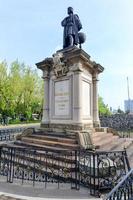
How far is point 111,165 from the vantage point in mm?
5492

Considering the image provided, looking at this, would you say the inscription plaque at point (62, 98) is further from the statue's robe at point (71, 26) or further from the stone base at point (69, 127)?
the statue's robe at point (71, 26)

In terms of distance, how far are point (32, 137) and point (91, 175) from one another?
5158mm

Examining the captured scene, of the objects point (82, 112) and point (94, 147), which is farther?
point (82, 112)

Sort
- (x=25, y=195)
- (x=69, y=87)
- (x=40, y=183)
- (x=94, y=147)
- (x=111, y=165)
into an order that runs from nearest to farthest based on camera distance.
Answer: (x=25, y=195), (x=111, y=165), (x=40, y=183), (x=94, y=147), (x=69, y=87)

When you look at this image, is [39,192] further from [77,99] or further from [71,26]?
[71,26]

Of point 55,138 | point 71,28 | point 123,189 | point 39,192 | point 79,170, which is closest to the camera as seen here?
point 123,189

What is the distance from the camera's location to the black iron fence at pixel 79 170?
525cm

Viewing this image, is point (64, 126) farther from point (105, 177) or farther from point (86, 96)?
point (105, 177)

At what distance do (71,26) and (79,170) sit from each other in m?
8.00

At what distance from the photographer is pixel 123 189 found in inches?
136

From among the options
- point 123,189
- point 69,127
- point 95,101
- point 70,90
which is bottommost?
point 123,189

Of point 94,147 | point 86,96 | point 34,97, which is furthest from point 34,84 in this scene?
point 94,147

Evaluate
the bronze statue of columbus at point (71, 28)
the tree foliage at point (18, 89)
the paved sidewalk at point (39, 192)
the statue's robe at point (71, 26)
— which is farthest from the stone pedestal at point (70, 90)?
the tree foliage at point (18, 89)

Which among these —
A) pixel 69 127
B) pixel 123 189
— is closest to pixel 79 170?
pixel 123 189
